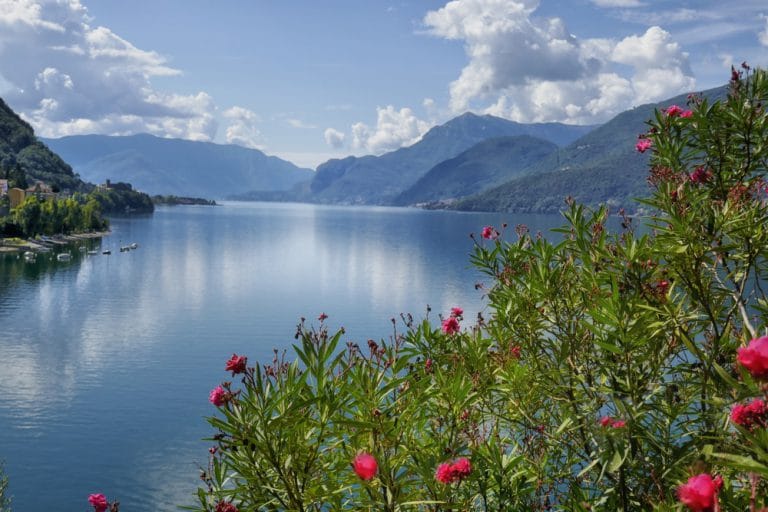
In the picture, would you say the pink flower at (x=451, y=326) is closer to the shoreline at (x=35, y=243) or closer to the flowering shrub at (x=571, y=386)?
the flowering shrub at (x=571, y=386)

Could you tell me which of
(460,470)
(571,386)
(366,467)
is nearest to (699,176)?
(571,386)

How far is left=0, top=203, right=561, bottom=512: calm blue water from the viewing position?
31.4 metres

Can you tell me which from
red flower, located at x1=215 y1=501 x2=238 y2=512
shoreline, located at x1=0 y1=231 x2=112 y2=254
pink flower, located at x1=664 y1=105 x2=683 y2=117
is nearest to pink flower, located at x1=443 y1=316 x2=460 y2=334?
red flower, located at x1=215 y1=501 x2=238 y2=512

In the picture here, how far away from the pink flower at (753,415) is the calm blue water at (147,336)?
4631mm

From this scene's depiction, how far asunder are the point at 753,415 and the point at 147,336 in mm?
59319

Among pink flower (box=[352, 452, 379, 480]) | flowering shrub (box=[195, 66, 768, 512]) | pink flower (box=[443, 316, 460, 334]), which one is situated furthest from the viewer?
pink flower (box=[443, 316, 460, 334])

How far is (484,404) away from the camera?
21.6 ft

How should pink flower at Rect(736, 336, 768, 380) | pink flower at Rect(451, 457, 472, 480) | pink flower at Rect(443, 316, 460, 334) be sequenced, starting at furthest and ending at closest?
1. pink flower at Rect(443, 316, 460, 334)
2. pink flower at Rect(451, 457, 472, 480)
3. pink flower at Rect(736, 336, 768, 380)

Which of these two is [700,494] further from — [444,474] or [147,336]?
[147,336]

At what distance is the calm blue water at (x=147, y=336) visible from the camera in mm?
31359

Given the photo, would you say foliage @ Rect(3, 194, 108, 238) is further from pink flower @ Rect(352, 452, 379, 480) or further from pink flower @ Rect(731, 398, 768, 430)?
pink flower @ Rect(731, 398, 768, 430)

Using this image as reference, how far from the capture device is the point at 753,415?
118 inches

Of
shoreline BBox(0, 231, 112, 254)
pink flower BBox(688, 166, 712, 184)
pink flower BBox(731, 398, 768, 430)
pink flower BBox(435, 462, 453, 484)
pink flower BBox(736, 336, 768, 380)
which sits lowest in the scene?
shoreline BBox(0, 231, 112, 254)

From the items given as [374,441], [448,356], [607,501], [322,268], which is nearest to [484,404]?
[448,356]
